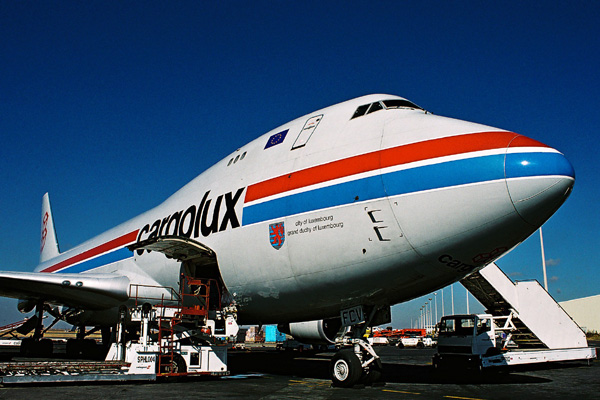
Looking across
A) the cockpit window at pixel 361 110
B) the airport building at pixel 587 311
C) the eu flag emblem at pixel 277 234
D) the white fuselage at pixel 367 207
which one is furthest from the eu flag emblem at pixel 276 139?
the airport building at pixel 587 311

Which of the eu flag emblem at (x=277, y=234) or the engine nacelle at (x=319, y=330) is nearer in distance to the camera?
the eu flag emblem at (x=277, y=234)

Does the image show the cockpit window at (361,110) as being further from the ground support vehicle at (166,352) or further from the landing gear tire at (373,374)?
the ground support vehicle at (166,352)

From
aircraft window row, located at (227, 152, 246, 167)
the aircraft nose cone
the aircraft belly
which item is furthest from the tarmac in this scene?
aircraft window row, located at (227, 152, 246, 167)

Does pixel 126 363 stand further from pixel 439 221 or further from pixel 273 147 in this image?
pixel 439 221

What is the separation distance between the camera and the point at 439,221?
8766 millimetres

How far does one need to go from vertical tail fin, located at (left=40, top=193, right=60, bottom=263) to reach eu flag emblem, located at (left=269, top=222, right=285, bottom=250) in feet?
74.6

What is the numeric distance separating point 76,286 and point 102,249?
3.48 meters

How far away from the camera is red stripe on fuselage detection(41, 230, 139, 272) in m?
17.5

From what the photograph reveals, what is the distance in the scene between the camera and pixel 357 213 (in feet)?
31.2

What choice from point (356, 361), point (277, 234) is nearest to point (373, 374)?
point (356, 361)

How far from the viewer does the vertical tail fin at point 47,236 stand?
3006cm

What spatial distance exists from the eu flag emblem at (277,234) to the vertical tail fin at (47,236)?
22.7m

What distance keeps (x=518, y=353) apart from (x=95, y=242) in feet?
54.3

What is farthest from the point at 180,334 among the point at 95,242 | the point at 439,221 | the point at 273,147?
the point at 95,242
